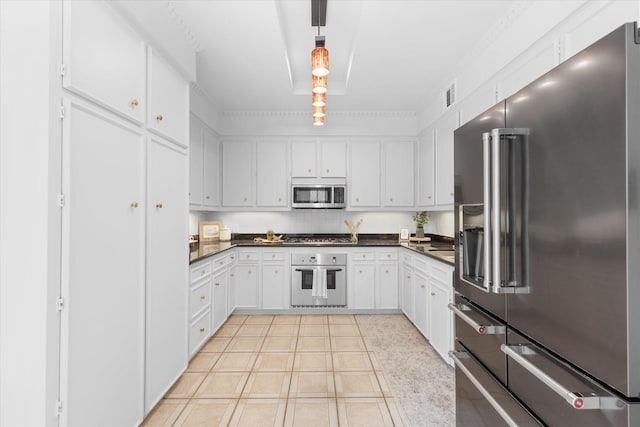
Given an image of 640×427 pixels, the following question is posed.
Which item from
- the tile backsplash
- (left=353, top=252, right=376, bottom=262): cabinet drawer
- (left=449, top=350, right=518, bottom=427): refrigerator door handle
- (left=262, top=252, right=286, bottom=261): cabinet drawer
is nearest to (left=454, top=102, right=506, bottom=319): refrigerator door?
(left=449, top=350, right=518, bottom=427): refrigerator door handle

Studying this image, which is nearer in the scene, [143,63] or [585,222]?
[585,222]

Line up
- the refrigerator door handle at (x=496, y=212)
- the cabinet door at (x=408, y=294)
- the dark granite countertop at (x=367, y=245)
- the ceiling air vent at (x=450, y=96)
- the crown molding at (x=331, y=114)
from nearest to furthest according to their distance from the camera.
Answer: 1. the refrigerator door handle at (x=496, y=212)
2. the dark granite countertop at (x=367, y=245)
3. the ceiling air vent at (x=450, y=96)
4. the cabinet door at (x=408, y=294)
5. the crown molding at (x=331, y=114)

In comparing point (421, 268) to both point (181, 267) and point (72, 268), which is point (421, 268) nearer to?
point (181, 267)

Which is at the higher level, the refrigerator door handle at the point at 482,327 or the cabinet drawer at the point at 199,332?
the refrigerator door handle at the point at 482,327

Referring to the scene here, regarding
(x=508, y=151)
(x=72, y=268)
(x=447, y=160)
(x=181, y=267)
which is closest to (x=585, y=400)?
(x=508, y=151)

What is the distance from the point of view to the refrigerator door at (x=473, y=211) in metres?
1.40

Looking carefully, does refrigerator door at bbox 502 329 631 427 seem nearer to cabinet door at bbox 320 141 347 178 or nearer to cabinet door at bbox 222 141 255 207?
cabinet door at bbox 320 141 347 178

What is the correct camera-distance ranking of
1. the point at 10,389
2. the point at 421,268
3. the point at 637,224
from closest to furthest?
the point at 637,224, the point at 10,389, the point at 421,268

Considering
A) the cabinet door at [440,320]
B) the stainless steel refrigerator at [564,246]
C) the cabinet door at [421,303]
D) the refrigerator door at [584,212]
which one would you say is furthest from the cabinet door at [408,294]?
the refrigerator door at [584,212]

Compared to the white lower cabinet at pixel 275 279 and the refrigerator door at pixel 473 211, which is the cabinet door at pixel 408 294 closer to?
the white lower cabinet at pixel 275 279

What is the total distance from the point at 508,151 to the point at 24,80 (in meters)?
1.93

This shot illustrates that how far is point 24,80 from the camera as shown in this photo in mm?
1354

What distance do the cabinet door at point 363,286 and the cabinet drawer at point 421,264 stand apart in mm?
812

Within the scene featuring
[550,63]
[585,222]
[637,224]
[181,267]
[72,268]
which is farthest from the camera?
[181,267]
